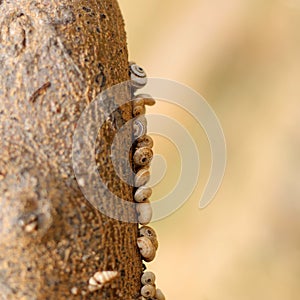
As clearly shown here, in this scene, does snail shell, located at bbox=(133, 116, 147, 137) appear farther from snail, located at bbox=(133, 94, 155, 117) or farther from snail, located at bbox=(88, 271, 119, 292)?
snail, located at bbox=(88, 271, 119, 292)

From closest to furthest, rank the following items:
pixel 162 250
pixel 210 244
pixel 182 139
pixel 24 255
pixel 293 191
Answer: pixel 24 255, pixel 182 139, pixel 293 191, pixel 210 244, pixel 162 250

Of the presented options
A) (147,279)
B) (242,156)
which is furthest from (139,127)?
(242,156)

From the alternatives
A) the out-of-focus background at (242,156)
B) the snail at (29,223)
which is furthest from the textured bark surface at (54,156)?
the out-of-focus background at (242,156)

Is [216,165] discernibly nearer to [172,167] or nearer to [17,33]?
[17,33]

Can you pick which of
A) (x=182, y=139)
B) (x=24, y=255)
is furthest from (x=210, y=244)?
(x=24, y=255)

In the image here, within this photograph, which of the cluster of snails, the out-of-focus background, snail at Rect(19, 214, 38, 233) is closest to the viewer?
snail at Rect(19, 214, 38, 233)

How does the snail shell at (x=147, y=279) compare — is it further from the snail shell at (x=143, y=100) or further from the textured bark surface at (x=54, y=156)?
the snail shell at (x=143, y=100)

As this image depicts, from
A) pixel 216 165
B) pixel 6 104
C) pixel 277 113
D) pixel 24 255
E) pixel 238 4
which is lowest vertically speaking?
pixel 24 255

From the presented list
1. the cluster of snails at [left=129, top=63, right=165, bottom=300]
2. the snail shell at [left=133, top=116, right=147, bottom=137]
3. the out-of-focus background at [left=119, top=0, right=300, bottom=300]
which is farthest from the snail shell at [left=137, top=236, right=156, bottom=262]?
the out-of-focus background at [left=119, top=0, right=300, bottom=300]
